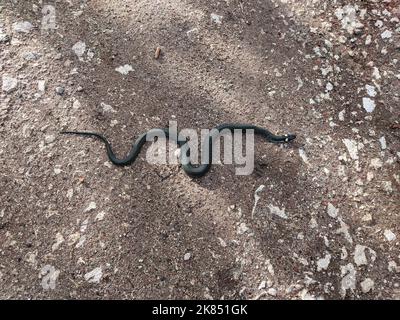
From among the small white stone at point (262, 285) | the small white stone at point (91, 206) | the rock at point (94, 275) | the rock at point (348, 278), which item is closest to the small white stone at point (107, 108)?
the small white stone at point (91, 206)

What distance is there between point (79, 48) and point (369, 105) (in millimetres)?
3203

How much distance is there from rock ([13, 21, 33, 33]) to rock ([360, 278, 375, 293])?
4.20 metres

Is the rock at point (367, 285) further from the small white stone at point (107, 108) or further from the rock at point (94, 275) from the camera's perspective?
the small white stone at point (107, 108)

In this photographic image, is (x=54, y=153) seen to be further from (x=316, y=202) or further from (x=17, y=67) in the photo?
(x=316, y=202)

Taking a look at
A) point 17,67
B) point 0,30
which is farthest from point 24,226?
point 0,30

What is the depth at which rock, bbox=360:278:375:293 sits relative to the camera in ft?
12.3

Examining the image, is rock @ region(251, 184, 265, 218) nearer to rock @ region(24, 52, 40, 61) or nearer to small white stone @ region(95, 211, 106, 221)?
small white stone @ region(95, 211, 106, 221)

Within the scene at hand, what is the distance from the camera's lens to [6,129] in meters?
4.17

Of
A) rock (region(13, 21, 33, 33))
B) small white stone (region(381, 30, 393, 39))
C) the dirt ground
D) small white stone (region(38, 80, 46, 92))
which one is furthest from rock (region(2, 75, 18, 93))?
small white stone (region(381, 30, 393, 39))

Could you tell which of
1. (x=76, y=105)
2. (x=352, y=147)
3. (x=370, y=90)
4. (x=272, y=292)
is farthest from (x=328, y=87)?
(x=76, y=105)

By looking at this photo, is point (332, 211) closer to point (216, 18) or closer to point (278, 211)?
point (278, 211)

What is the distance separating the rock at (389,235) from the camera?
397cm

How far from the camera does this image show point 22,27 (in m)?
4.68

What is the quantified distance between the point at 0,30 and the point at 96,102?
134 cm
